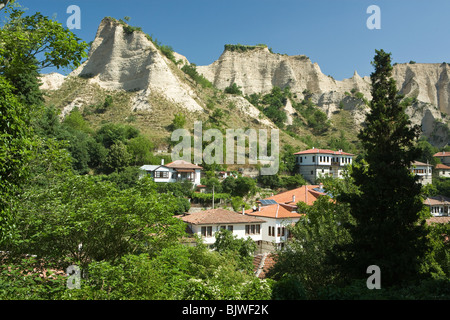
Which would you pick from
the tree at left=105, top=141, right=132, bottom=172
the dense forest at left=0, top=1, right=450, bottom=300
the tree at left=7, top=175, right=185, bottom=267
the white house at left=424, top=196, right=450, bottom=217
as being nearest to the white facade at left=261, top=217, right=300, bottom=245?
the dense forest at left=0, top=1, right=450, bottom=300

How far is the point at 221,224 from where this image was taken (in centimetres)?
2822

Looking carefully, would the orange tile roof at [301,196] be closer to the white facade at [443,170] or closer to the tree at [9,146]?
the tree at [9,146]

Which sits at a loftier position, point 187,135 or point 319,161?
point 187,135

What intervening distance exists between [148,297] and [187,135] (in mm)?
52154

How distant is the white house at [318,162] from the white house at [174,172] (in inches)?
851

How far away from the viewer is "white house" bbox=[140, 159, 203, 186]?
147 ft

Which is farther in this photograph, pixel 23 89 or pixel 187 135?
pixel 187 135

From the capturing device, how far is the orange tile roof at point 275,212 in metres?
31.0

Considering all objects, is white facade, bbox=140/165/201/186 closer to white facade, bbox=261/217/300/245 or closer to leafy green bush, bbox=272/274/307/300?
white facade, bbox=261/217/300/245

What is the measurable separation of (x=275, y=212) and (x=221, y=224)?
6.40m

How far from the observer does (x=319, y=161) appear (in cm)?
5678

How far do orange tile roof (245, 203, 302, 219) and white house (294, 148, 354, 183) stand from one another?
2479 cm

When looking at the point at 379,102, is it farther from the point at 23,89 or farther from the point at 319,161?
the point at 319,161

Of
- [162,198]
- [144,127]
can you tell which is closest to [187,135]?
[144,127]
